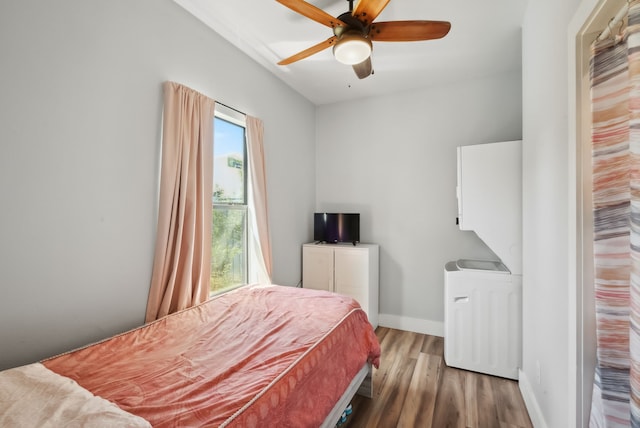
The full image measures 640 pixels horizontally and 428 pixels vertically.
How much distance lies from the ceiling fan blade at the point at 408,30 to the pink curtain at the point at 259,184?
135 centimetres

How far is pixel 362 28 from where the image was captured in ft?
5.32

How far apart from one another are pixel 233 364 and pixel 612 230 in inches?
60.8

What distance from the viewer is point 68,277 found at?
1433mm

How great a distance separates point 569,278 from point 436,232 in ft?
6.48

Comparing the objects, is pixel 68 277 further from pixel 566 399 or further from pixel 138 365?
pixel 566 399

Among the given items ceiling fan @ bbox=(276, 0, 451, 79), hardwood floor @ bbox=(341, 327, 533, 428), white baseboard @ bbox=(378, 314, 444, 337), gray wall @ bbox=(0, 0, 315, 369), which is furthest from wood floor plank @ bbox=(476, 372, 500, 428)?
ceiling fan @ bbox=(276, 0, 451, 79)

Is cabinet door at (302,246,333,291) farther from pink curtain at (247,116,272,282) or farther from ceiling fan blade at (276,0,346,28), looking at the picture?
ceiling fan blade at (276,0,346,28)

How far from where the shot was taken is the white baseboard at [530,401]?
1.64m

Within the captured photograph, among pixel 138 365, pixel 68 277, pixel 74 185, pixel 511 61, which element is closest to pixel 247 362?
pixel 138 365

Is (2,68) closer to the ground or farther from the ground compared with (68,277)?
farther from the ground

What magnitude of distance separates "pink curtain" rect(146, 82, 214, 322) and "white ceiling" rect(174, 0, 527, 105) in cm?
70

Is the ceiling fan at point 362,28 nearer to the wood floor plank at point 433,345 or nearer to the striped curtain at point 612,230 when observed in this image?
the striped curtain at point 612,230

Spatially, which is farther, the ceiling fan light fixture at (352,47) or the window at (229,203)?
the window at (229,203)

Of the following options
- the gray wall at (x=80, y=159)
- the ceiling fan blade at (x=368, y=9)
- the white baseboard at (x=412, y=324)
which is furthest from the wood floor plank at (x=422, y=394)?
the ceiling fan blade at (x=368, y=9)
